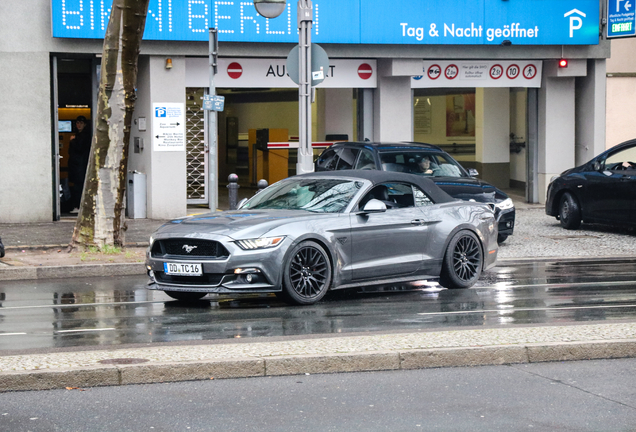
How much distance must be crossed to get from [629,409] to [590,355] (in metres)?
1.44

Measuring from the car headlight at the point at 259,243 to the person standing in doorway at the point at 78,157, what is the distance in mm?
11882

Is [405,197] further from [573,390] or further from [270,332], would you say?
[573,390]

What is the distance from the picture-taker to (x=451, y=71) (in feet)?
75.4

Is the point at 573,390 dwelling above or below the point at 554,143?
below

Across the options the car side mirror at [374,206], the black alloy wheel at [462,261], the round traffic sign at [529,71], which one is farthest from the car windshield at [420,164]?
the round traffic sign at [529,71]

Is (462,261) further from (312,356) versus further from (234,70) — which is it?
(234,70)

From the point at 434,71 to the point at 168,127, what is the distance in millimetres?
6398

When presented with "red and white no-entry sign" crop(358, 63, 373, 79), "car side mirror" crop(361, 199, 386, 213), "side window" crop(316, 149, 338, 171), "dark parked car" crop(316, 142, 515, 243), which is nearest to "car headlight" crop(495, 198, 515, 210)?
"dark parked car" crop(316, 142, 515, 243)

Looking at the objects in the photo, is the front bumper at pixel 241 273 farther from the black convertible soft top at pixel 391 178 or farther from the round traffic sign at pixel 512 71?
the round traffic sign at pixel 512 71

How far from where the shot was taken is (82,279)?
13.1m

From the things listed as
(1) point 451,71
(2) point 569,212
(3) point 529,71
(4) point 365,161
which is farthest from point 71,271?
(3) point 529,71

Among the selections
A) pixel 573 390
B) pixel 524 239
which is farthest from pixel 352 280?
pixel 524 239

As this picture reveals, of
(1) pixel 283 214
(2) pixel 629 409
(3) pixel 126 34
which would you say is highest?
(3) pixel 126 34

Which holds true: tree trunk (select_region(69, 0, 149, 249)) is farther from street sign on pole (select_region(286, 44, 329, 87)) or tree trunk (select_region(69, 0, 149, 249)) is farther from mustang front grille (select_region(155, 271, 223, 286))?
mustang front grille (select_region(155, 271, 223, 286))
